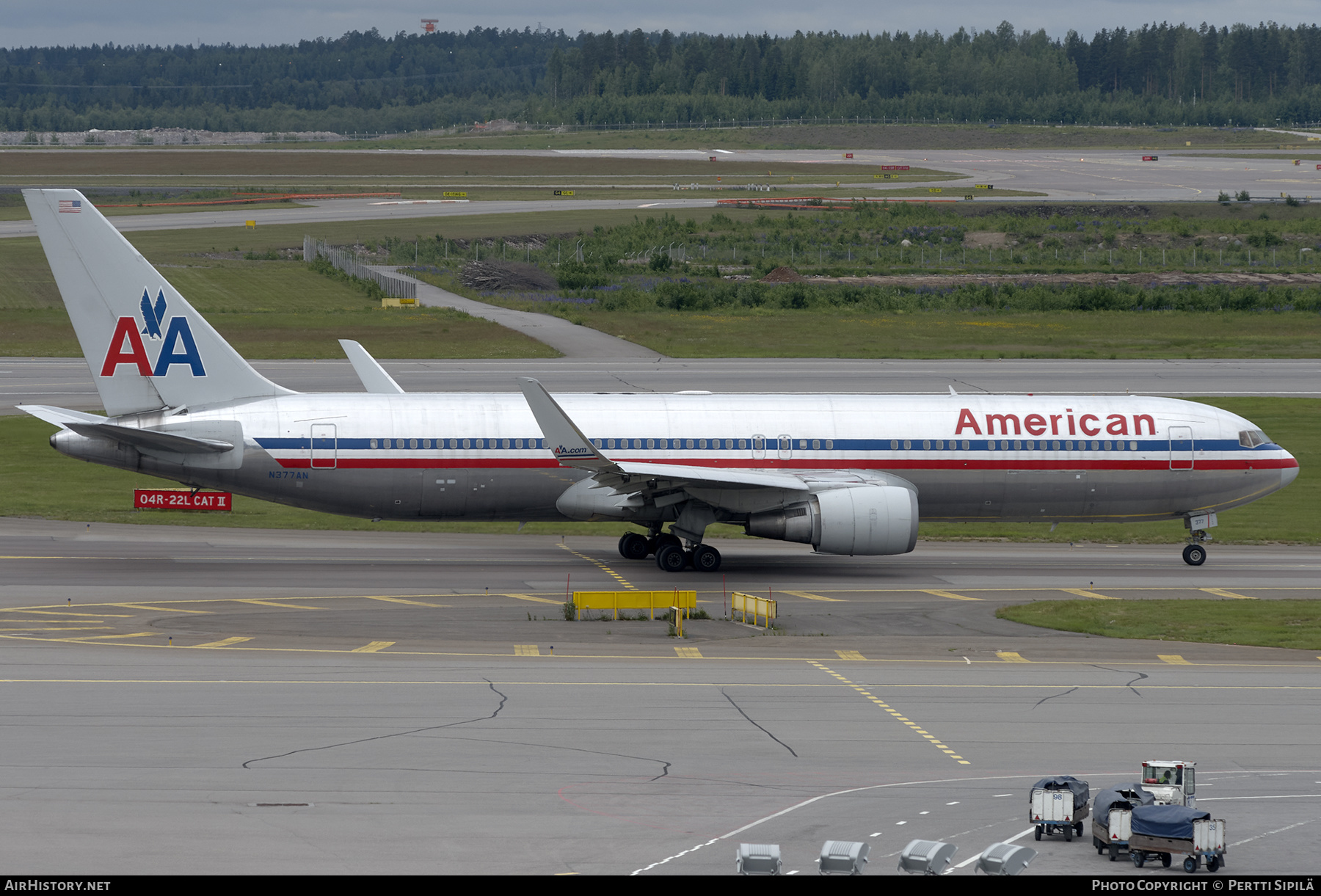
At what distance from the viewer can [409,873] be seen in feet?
49.2

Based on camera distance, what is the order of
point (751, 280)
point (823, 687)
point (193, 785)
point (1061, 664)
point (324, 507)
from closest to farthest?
point (193, 785)
point (823, 687)
point (1061, 664)
point (324, 507)
point (751, 280)

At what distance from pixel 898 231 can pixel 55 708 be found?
343 ft

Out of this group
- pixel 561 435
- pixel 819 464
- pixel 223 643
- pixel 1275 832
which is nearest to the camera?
pixel 1275 832

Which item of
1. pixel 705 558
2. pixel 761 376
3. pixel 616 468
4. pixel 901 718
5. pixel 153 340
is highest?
pixel 153 340

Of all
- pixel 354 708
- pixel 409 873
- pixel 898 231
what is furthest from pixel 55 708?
pixel 898 231

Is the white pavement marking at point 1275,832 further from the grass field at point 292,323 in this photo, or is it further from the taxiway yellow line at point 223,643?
the grass field at point 292,323

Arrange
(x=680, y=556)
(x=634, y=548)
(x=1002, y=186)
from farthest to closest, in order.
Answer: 1. (x=1002, y=186)
2. (x=634, y=548)
3. (x=680, y=556)

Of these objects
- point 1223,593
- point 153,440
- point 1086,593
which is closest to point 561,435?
point 153,440

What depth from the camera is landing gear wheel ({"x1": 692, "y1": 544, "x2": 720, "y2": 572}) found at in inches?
1468

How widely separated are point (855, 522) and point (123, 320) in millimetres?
19235

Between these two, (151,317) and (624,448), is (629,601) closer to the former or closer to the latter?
(624,448)

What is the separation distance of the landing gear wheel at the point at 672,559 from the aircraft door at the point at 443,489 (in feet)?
17.3

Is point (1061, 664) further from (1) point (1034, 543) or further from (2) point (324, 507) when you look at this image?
(2) point (324, 507)

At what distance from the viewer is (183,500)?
37.1 meters
